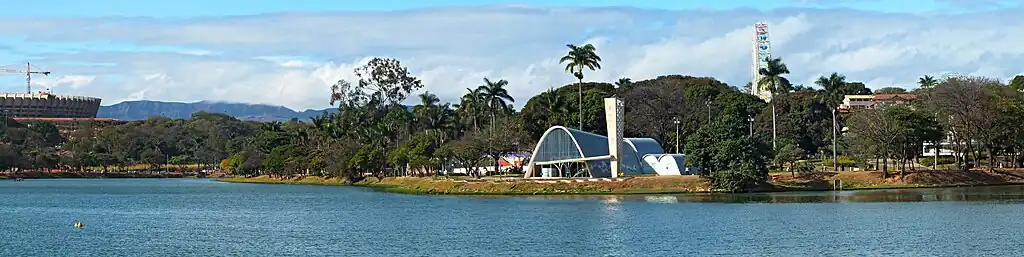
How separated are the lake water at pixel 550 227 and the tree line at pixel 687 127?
1099 cm

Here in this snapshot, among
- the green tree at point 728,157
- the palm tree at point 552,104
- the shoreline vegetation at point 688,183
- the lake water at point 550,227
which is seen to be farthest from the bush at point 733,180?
the palm tree at point 552,104

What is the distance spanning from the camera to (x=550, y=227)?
6388cm

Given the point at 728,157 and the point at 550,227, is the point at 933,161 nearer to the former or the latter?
the point at 728,157

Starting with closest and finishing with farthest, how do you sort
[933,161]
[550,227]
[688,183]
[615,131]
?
[550,227], [688,183], [615,131], [933,161]

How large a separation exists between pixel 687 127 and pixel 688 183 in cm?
5213

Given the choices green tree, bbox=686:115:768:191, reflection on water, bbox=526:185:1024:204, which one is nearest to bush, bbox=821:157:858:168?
reflection on water, bbox=526:185:1024:204

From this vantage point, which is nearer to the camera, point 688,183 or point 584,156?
point 688,183

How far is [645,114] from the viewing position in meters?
149

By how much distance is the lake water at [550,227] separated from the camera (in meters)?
52.5

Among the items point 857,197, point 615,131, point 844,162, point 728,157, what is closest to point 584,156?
point 615,131

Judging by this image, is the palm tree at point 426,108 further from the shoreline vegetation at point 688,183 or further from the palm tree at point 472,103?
the shoreline vegetation at point 688,183

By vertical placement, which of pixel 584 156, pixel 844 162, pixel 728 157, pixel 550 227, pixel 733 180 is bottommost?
pixel 550 227

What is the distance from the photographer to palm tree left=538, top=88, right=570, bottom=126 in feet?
464

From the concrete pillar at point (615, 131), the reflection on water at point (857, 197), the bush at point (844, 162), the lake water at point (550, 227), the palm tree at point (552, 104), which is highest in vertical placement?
the palm tree at point (552, 104)
